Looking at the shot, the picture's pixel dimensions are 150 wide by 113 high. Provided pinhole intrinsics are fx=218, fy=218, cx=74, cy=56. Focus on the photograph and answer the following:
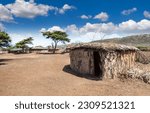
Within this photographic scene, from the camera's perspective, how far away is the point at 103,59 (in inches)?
579

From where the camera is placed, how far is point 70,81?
47.3 feet

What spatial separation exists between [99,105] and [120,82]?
5552 millimetres

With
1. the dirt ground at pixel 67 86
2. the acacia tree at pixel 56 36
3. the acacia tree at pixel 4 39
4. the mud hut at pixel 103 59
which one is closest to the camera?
the dirt ground at pixel 67 86

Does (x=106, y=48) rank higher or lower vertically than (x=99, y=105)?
higher

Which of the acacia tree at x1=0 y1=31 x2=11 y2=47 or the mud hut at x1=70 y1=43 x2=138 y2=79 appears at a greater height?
the acacia tree at x1=0 y1=31 x2=11 y2=47

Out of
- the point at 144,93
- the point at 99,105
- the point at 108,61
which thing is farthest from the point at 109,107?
the point at 108,61

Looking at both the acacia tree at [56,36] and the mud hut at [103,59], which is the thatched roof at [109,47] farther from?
the acacia tree at [56,36]

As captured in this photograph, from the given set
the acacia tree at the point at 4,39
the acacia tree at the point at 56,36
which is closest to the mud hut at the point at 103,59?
the acacia tree at the point at 4,39

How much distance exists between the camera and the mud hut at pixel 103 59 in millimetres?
14547

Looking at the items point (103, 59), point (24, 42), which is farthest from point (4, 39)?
point (24, 42)

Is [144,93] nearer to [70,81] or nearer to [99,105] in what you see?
[99,105]

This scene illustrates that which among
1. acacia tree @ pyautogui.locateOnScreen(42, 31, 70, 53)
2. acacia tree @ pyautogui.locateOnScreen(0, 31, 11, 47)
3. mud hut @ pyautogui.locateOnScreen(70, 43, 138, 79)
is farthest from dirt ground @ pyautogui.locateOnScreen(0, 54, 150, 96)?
acacia tree @ pyautogui.locateOnScreen(42, 31, 70, 53)

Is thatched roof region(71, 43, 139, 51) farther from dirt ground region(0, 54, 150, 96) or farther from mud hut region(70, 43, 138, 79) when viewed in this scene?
dirt ground region(0, 54, 150, 96)

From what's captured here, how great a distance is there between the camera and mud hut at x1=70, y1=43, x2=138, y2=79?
573 inches
